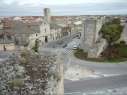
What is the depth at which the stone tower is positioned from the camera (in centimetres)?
3622

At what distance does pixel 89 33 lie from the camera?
3662cm

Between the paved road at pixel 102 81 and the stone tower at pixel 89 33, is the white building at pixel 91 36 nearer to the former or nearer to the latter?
the stone tower at pixel 89 33

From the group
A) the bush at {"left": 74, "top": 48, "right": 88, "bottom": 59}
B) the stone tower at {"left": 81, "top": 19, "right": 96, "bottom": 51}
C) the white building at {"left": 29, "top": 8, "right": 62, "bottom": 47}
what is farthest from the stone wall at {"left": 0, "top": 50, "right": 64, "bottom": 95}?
the white building at {"left": 29, "top": 8, "right": 62, "bottom": 47}

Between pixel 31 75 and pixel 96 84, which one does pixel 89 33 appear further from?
pixel 31 75

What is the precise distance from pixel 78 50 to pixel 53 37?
930 inches

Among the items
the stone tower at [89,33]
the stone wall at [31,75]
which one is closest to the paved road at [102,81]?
the stone tower at [89,33]

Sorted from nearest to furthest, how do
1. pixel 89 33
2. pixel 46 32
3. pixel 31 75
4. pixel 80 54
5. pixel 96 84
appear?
pixel 31 75, pixel 96 84, pixel 80 54, pixel 89 33, pixel 46 32

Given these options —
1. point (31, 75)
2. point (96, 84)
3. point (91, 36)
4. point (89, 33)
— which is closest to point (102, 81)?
point (96, 84)

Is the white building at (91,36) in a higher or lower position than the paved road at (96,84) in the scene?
higher

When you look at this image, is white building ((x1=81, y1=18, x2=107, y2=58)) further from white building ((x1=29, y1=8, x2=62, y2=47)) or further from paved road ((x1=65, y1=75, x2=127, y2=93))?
white building ((x1=29, y1=8, x2=62, y2=47))

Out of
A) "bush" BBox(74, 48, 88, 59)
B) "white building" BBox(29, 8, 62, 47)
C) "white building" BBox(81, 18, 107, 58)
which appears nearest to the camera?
"bush" BBox(74, 48, 88, 59)

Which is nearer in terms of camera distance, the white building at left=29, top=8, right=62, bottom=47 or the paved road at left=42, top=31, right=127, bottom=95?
the paved road at left=42, top=31, right=127, bottom=95

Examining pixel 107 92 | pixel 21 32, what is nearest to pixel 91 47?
pixel 107 92

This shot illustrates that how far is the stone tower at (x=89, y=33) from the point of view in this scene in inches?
1426
